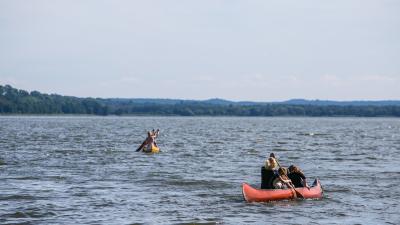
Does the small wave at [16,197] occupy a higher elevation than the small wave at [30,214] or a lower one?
higher

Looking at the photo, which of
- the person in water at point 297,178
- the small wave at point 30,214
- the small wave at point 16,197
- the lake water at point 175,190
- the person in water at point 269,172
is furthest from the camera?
the person in water at point 297,178

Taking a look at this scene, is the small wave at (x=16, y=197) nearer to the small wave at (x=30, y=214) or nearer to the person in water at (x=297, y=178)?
the small wave at (x=30, y=214)

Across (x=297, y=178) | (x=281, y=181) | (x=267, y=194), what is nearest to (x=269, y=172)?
(x=281, y=181)

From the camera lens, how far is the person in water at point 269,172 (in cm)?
2547

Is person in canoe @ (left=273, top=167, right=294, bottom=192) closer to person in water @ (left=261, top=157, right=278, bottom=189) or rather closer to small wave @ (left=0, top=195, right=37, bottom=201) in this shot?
person in water @ (left=261, top=157, right=278, bottom=189)

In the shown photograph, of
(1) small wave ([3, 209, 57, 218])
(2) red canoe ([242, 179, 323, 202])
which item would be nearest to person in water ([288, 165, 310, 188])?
(2) red canoe ([242, 179, 323, 202])

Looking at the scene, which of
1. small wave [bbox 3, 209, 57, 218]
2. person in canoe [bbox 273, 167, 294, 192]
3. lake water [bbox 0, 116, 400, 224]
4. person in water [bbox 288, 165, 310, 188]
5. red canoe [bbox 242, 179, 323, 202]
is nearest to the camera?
small wave [bbox 3, 209, 57, 218]

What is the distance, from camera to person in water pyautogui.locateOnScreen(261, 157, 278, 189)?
83.6ft

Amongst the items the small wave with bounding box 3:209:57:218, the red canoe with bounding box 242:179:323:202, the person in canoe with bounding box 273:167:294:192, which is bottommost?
the small wave with bounding box 3:209:57:218

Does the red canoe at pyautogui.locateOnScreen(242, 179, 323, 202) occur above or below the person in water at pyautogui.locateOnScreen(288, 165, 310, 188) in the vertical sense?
below

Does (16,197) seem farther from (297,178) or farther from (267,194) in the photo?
(297,178)

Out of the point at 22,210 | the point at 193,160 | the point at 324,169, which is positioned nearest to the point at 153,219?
the point at 22,210

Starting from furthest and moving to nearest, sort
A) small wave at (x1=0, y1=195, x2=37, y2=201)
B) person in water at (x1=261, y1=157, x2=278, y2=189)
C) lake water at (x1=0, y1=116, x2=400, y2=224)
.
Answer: person in water at (x1=261, y1=157, x2=278, y2=189)
small wave at (x1=0, y1=195, x2=37, y2=201)
lake water at (x1=0, y1=116, x2=400, y2=224)

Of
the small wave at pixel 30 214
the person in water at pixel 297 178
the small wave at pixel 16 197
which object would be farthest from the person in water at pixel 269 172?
the small wave at pixel 16 197
